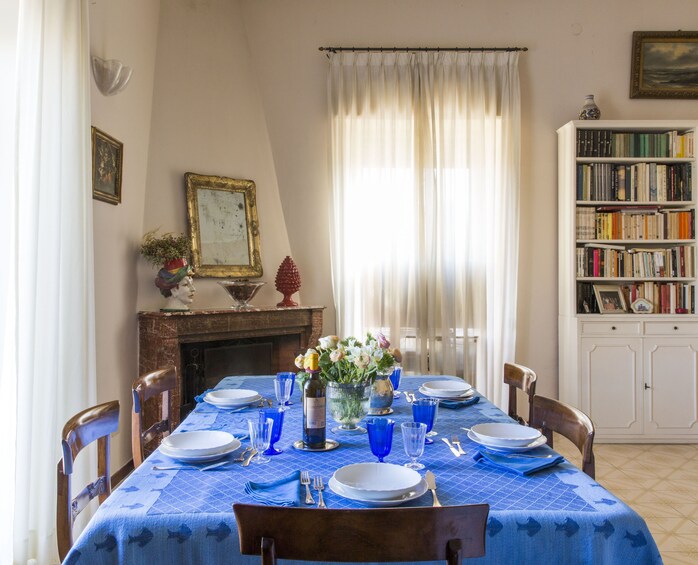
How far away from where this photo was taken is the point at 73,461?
148cm

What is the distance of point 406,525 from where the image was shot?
973 millimetres

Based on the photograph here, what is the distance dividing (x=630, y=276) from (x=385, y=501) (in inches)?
146

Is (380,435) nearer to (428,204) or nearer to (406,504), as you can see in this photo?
(406,504)

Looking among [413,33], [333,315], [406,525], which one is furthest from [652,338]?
[406,525]

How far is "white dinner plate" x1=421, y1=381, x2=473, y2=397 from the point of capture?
222cm

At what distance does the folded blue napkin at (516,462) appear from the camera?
1402mm

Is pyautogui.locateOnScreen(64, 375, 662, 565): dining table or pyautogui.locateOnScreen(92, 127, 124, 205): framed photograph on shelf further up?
pyautogui.locateOnScreen(92, 127, 124, 205): framed photograph on shelf

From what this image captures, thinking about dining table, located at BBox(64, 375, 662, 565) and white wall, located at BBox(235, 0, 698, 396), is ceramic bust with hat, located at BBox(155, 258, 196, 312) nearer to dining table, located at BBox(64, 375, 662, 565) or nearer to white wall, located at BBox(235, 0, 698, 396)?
white wall, located at BBox(235, 0, 698, 396)

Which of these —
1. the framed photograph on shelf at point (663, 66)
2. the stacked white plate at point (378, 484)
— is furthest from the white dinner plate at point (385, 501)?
the framed photograph on shelf at point (663, 66)

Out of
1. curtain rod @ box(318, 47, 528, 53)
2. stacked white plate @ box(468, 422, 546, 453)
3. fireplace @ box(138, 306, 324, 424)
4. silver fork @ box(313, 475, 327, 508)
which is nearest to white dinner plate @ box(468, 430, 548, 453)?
stacked white plate @ box(468, 422, 546, 453)

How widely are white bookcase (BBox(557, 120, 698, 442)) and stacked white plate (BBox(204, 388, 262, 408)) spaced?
2805mm

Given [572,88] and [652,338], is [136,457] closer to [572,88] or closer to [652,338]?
[652,338]

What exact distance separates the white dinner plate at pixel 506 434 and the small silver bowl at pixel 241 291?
94.9 inches

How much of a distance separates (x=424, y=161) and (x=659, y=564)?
3.59m
